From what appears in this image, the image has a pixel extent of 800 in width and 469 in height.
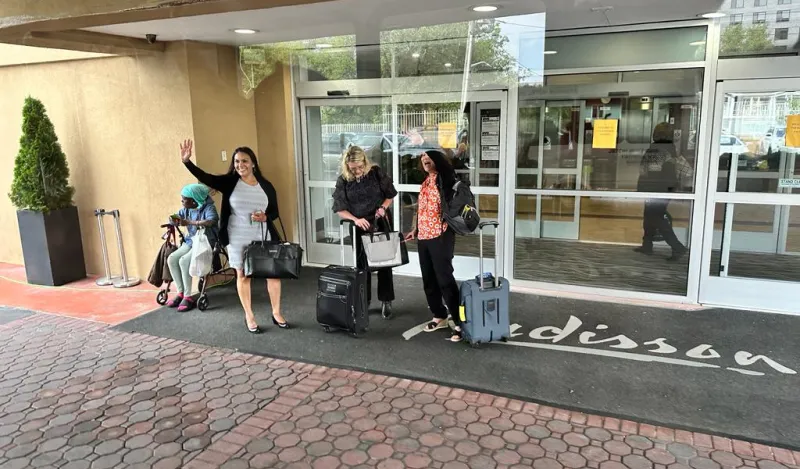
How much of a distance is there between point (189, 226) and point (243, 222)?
1056mm

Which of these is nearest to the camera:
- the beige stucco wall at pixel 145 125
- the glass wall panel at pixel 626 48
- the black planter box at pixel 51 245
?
the glass wall panel at pixel 626 48

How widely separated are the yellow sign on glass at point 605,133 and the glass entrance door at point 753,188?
98 centimetres

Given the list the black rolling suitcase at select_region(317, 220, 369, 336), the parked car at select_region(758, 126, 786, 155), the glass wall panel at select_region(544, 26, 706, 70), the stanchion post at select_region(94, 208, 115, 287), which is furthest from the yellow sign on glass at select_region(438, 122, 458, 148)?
the stanchion post at select_region(94, 208, 115, 287)

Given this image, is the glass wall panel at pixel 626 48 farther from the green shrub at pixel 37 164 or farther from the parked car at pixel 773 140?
the green shrub at pixel 37 164

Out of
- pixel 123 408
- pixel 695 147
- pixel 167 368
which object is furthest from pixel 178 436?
pixel 695 147

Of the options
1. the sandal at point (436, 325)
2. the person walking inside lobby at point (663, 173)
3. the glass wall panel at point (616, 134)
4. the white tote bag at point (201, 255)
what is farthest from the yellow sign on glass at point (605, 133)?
the white tote bag at point (201, 255)

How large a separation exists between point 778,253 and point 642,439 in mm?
3597

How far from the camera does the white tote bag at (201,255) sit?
208 inches

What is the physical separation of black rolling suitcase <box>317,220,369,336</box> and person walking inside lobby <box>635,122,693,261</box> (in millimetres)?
3057

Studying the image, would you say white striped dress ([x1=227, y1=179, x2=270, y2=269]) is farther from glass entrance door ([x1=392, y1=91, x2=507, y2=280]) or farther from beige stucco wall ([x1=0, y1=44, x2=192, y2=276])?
glass entrance door ([x1=392, y1=91, x2=507, y2=280])

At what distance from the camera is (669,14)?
4.88 meters

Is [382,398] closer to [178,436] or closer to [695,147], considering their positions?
[178,436]

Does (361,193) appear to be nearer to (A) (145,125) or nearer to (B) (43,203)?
(A) (145,125)

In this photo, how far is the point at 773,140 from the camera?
5168mm
